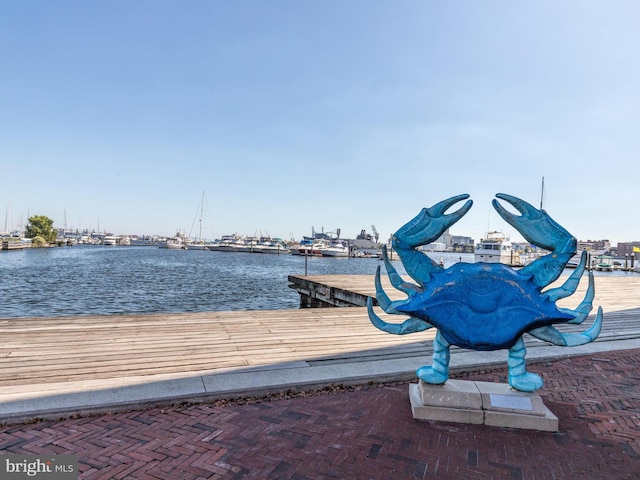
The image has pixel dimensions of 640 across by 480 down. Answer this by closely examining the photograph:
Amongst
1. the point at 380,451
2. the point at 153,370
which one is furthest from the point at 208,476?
the point at 153,370

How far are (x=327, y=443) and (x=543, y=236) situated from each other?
3.41 meters

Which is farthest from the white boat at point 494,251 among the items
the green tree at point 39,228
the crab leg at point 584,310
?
the green tree at point 39,228

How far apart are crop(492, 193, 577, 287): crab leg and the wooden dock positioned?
10.5 feet

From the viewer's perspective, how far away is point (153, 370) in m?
5.86

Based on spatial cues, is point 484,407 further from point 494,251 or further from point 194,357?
point 494,251

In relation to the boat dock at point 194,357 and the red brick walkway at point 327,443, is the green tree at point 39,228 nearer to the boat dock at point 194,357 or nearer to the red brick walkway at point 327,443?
the boat dock at point 194,357

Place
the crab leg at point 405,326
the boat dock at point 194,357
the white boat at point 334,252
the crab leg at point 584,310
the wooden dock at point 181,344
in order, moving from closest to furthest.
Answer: the crab leg at point 584,310
the boat dock at point 194,357
the crab leg at point 405,326
the wooden dock at point 181,344
the white boat at point 334,252

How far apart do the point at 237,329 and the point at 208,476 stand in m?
5.17

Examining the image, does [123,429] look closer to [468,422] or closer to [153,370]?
[153,370]

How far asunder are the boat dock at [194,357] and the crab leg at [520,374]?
1633 mm

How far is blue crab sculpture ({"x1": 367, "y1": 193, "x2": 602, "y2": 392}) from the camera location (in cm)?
467

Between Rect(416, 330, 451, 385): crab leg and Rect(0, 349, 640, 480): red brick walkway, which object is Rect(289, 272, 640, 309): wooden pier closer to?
Rect(416, 330, 451, 385): crab leg

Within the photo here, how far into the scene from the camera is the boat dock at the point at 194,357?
496 centimetres

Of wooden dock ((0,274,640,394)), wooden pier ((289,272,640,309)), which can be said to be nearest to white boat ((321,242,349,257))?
wooden pier ((289,272,640,309))
